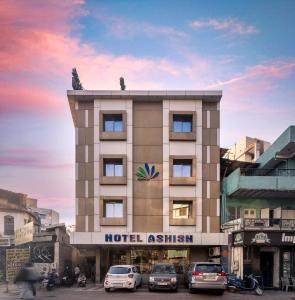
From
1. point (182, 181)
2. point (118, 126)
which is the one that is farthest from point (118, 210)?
point (118, 126)

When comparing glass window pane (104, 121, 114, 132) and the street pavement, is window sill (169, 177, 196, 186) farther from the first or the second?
the street pavement

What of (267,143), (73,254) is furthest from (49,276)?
(267,143)

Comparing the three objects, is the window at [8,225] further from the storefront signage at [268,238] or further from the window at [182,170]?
the storefront signage at [268,238]

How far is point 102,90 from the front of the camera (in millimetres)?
36750

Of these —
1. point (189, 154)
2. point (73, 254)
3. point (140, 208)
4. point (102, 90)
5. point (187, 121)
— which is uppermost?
point (102, 90)

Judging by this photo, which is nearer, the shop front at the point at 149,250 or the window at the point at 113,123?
the shop front at the point at 149,250

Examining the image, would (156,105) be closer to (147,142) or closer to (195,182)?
(147,142)

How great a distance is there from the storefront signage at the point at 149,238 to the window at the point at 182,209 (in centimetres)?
180

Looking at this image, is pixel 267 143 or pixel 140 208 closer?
pixel 140 208

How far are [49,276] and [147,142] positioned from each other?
13015 mm

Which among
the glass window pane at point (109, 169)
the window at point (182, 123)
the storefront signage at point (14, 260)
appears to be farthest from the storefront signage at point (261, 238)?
the storefront signage at point (14, 260)

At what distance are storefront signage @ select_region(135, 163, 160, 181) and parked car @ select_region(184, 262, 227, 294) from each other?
11045 millimetres

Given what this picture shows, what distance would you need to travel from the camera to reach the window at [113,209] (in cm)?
3619

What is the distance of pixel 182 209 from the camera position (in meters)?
36.6
